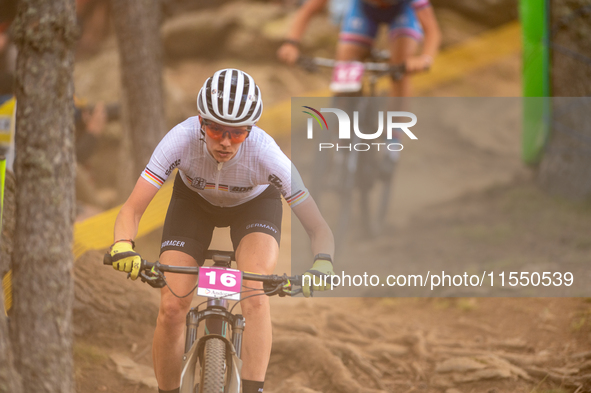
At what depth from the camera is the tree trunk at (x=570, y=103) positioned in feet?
24.2

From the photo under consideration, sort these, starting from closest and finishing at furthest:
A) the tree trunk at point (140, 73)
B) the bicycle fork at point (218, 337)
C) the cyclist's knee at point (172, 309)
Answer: the bicycle fork at point (218, 337)
the cyclist's knee at point (172, 309)
the tree trunk at point (140, 73)

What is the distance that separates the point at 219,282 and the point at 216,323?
330 millimetres

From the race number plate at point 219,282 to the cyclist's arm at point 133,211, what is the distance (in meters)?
0.56

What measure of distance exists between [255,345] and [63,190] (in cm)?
141

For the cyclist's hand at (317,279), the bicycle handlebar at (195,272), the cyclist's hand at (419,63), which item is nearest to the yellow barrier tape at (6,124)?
the bicycle handlebar at (195,272)

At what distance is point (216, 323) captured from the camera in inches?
125

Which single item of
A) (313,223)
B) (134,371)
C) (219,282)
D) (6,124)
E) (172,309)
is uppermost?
(6,124)

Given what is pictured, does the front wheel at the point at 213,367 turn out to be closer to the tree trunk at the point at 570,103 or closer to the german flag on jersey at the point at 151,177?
the german flag on jersey at the point at 151,177

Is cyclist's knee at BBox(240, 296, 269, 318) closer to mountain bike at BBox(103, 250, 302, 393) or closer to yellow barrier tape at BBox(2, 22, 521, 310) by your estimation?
mountain bike at BBox(103, 250, 302, 393)

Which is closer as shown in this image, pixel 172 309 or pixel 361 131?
pixel 172 309

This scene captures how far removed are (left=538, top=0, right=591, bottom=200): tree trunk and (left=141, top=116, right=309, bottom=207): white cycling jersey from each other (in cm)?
536

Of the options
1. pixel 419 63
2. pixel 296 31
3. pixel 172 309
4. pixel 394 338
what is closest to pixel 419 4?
pixel 419 63

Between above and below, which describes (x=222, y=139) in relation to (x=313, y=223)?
above

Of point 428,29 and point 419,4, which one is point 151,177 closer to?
point 428,29
